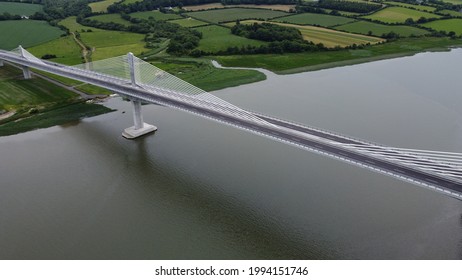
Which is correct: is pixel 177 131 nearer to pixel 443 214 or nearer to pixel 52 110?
pixel 52 110

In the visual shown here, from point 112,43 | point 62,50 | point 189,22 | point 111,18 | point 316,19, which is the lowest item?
point 62,50

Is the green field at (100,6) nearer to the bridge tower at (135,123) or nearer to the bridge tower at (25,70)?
the bridge tower at (25,70)

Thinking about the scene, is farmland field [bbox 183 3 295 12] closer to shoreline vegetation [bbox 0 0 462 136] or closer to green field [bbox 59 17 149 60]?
shoreline vegetation [bbox 0 0 462 136]

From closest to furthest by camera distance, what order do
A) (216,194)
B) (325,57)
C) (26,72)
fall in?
(216,194), (26,72), (325,57)

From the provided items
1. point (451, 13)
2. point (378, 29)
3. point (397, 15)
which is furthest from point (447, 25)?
point (378, 29)

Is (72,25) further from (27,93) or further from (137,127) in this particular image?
(137,127)

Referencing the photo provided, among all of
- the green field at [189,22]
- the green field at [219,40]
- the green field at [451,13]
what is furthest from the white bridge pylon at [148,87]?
the green field at [451,13]

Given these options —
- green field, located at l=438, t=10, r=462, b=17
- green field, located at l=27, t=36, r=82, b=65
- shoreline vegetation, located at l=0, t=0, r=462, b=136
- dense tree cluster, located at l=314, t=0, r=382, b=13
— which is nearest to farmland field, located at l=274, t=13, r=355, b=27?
shoreline vegetation, located at l=0, t=0, r=462, b=136
